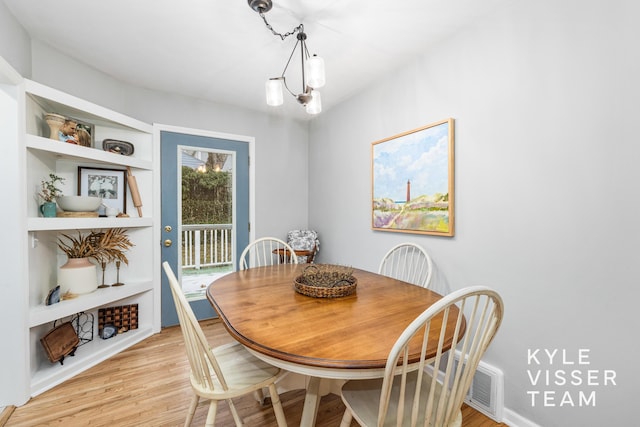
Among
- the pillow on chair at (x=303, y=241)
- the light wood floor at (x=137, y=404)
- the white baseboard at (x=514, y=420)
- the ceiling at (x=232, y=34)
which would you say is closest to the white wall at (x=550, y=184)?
the white baseboard at (x=514, y=420)

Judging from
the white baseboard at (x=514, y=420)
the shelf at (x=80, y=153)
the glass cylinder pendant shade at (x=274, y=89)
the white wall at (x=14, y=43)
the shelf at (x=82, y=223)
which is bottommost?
the white baseboard at (x=514, y=420)

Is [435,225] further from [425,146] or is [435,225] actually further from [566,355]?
[566,355]

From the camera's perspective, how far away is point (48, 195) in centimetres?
208

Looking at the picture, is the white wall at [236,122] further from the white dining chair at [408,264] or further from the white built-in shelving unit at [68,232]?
the white dining chair at [408,264]

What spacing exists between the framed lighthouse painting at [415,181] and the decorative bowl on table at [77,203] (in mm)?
2376

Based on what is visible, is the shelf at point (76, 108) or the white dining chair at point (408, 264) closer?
the shelf at point (76, 108)

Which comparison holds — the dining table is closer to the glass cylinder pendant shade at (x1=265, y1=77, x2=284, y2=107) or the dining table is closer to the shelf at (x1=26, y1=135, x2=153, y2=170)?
the glass cylinder pendant shade at (x1=265, y1=77, x2=284, y2=107)

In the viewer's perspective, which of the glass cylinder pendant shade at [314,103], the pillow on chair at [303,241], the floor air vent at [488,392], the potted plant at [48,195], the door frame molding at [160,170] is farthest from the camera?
the pillow on chair at [303,241]

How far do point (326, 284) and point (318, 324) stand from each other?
410 millimetres

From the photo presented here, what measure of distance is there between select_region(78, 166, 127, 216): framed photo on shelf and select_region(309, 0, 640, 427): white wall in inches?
109

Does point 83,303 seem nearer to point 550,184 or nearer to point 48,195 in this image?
point 48,195

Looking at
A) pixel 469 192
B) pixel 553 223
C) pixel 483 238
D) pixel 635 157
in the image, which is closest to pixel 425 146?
pixel 469 192

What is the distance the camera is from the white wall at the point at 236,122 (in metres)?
2.26

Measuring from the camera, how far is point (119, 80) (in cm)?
264
